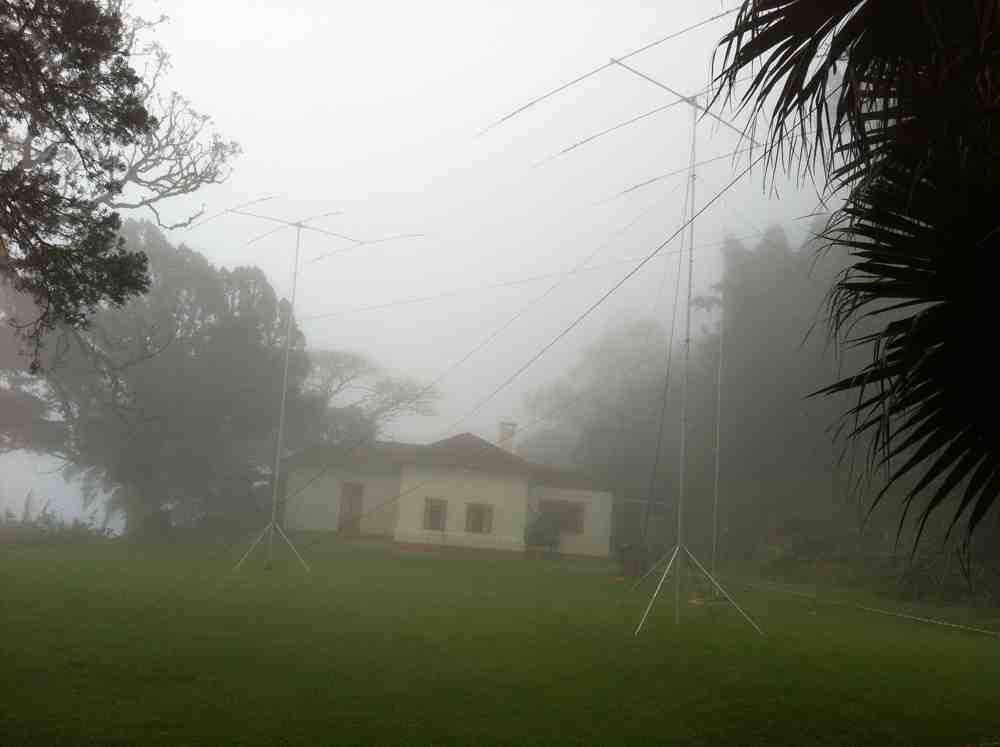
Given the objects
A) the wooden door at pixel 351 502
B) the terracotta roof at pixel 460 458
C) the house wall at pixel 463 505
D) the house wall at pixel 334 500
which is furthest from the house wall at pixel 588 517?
the wooden door at pixel 351 502

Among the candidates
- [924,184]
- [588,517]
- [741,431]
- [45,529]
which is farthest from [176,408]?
[924,184]

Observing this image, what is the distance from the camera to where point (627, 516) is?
57.0 feet

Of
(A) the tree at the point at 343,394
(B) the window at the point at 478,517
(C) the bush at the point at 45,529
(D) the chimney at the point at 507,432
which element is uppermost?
(A) the tree at the point at 343,394

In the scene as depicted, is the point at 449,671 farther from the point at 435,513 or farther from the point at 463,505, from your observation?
the point at 435,513

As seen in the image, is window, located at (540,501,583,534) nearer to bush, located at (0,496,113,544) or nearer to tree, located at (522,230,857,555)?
tree, located at (522,230,857,555)

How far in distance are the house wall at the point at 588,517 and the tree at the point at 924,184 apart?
12.8 metres

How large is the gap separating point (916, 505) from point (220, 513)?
16695 millimetres

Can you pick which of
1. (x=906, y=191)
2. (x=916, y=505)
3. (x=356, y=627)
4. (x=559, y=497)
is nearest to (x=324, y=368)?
(x=559, y=497)

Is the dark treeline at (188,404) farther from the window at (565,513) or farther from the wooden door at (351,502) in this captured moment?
the window at (565,513)

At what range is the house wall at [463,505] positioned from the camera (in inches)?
618

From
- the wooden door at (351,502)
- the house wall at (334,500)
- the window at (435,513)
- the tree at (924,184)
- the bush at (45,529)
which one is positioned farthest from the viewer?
the bush at (45,529)

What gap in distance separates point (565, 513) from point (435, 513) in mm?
2550

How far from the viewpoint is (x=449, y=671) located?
257 inches

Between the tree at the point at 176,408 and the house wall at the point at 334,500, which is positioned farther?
the tree at the point at 176,408
